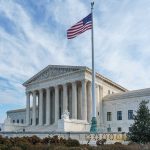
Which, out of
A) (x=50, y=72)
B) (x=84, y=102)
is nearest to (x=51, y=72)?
(x=50, y=72)

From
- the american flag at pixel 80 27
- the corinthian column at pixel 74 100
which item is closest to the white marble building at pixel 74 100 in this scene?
the corinthian column at pixel 74 100

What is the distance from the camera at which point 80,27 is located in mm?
46812

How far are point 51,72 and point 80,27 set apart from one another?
3576cm

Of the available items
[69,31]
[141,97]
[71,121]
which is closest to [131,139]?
[69,31]

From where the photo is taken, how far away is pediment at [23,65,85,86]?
248 ft

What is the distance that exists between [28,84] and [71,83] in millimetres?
16968

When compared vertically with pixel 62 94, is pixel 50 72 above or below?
above

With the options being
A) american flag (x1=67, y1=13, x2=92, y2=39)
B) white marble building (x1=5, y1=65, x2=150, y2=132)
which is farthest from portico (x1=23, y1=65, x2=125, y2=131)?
american flag (x1=67, y1=13, x2=92, y2=39)

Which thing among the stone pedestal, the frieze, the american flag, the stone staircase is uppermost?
the american flag

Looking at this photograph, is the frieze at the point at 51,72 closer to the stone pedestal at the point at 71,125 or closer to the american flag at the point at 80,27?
the stone pedestal at the point at 71,125

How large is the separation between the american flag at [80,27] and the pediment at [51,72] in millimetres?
25123

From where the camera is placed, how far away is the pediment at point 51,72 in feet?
248

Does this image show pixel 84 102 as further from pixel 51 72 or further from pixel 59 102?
pixel 51 72

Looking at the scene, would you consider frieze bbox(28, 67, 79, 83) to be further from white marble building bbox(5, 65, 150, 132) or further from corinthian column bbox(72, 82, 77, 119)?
corinthian column bbox(72, 82, 77, 119)
